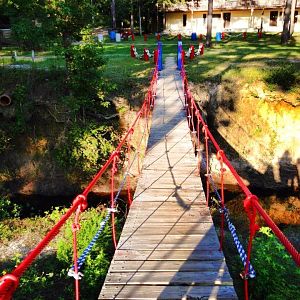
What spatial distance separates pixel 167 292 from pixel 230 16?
34.2 meters

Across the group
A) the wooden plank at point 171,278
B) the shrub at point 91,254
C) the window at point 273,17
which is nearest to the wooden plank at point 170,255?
the wooden plank at point 171,278

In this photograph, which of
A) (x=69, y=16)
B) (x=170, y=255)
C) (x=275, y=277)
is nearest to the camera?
(x=170, y=255)

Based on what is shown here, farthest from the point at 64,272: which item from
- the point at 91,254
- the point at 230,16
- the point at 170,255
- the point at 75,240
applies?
the point at 230,16

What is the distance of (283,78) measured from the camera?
15148mm

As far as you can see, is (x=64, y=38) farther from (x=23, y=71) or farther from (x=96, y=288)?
(x=96, y=288)

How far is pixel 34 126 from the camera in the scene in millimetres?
15953

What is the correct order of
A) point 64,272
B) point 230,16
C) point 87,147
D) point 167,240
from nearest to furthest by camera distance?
point 167,240 → point 64,272 → point 87,147 → point 230,16

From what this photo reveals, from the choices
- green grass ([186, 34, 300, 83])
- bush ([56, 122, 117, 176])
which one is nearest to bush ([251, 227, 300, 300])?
bush ([56, 122, 117, 176])

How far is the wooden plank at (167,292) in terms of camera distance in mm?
4016

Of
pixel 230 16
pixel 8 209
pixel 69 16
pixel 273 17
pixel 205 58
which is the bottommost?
pixel 8 209

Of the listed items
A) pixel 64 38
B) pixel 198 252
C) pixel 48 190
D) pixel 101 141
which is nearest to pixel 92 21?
pixel 64 38

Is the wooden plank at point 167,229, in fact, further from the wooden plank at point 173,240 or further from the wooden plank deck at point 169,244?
the wooden plank at point 173,240

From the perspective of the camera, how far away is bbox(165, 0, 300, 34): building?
32.4 meters

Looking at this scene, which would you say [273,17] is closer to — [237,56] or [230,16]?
[230,16]
